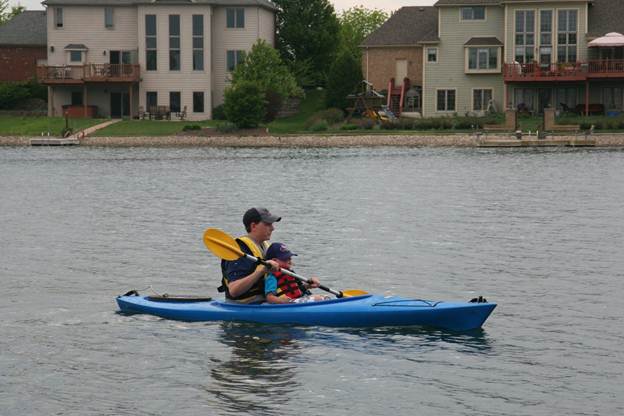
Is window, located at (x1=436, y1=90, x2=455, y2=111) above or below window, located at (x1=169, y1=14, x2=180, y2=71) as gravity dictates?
below

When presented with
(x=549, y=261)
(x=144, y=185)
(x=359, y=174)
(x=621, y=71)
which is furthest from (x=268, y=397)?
(x=621, y=71)

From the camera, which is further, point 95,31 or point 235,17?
point 235,17

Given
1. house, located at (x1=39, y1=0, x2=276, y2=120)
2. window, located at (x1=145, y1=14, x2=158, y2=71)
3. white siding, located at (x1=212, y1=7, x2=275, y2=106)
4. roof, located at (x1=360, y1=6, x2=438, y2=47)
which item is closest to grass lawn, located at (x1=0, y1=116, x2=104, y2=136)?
house, located at (x1=39, y1=0, x2=276, y2=120)

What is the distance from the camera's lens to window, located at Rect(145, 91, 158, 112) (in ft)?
256

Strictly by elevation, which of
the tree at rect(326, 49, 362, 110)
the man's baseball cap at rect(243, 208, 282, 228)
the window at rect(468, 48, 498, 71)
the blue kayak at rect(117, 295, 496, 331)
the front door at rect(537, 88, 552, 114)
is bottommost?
the blue kayak at rect(117, 295, 496, 331)

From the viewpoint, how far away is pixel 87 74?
7675 cm

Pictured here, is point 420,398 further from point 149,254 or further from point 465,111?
point 465,111

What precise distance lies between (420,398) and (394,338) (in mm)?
2673

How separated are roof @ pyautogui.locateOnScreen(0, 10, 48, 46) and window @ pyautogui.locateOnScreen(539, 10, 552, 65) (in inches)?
1351

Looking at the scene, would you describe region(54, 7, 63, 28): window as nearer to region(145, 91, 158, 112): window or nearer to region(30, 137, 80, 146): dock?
region(145, 91, 158, 112): window

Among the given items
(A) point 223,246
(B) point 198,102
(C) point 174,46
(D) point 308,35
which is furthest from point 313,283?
(D) point 308,35

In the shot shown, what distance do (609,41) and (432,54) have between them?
11305mm

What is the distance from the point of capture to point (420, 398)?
13.9 meters

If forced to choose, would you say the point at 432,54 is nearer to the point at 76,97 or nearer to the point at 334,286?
the point at 76,97
